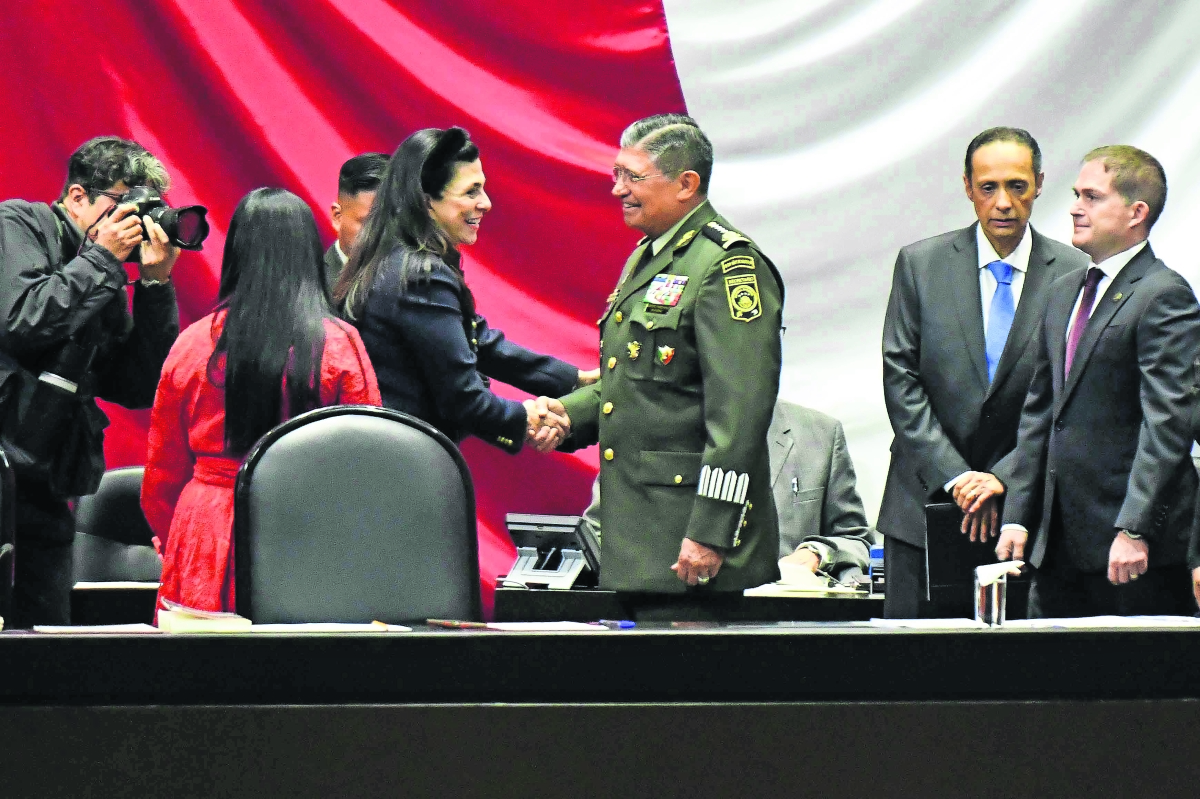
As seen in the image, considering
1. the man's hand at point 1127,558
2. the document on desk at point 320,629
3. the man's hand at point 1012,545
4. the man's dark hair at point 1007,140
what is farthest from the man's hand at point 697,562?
the man's dark hair at point 1007,140

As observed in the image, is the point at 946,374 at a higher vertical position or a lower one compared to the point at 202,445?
higher

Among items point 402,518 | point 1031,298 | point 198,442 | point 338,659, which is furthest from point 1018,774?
point 1031,298

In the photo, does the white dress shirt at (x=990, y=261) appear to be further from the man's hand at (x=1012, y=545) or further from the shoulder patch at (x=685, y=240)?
the shoulder patch at (x=685, y=240)

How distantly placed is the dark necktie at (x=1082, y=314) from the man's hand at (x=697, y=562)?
0.85 metres

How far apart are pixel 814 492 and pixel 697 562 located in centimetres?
134

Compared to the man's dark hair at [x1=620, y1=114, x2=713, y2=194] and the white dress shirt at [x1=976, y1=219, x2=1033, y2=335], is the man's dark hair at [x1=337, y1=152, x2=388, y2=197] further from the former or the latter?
the white dress shirt at [x1=976, y1=219, x2=1033, y2=335]

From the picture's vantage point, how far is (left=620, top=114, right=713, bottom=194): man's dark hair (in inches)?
108

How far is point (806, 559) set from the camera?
3584 mm

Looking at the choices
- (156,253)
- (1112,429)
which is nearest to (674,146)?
(1112,429)

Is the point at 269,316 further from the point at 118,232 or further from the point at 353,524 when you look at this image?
the point at 118,232

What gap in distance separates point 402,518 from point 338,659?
0.49m

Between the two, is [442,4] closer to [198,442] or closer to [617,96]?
[617,96]

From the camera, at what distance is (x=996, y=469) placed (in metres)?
3.04

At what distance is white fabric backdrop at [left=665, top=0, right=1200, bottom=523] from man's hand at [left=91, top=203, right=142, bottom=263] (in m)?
1.76
